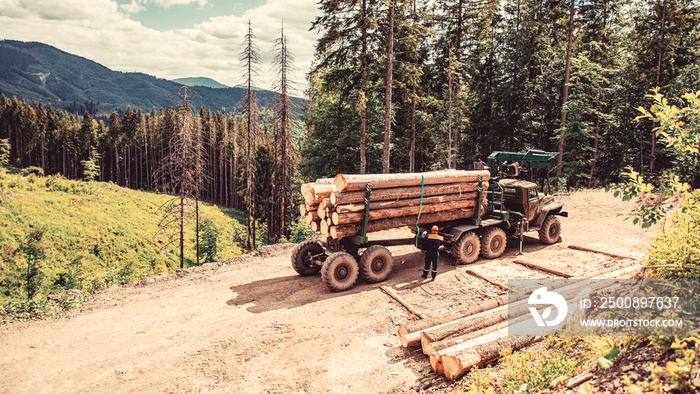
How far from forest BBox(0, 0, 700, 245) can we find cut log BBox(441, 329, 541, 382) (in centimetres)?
1427

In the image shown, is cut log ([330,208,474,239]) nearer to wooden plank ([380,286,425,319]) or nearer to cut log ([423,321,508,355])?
wooden plank ([380,286,425,319])

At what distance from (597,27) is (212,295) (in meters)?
38.8

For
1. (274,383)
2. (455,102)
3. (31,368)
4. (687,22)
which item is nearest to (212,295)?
(31,368)

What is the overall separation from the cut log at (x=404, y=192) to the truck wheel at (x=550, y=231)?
132 inches

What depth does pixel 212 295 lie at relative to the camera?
1000 centimetres

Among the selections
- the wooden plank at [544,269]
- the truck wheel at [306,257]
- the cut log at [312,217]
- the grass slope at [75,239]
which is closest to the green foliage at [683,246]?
the wooden plank at [544,269]

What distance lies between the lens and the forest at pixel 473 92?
21234 mm

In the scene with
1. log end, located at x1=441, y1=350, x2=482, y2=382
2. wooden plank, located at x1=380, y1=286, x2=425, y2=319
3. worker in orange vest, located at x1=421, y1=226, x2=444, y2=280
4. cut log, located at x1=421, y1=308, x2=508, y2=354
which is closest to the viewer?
log end, located at x1=441, y1=350, x2=482, y2=382

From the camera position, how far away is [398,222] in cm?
1066

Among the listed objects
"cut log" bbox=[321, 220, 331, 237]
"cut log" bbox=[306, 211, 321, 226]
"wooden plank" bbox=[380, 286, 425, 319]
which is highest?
"cut log" bbox=[306, 211, 321, 226]

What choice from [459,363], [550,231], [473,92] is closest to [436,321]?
[459,363]

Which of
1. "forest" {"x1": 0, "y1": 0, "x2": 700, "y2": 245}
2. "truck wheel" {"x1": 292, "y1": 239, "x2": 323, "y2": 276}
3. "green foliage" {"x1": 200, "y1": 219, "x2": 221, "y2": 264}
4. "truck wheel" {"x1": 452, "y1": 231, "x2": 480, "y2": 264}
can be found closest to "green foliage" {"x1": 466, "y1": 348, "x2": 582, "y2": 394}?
"truck wheel" {"x1": 452, "y1": 231, "x2": 480, "y2": 264}

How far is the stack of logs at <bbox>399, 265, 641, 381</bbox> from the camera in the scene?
19.0 feet

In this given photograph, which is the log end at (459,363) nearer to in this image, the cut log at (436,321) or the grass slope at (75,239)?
the cut log at (436,321)
